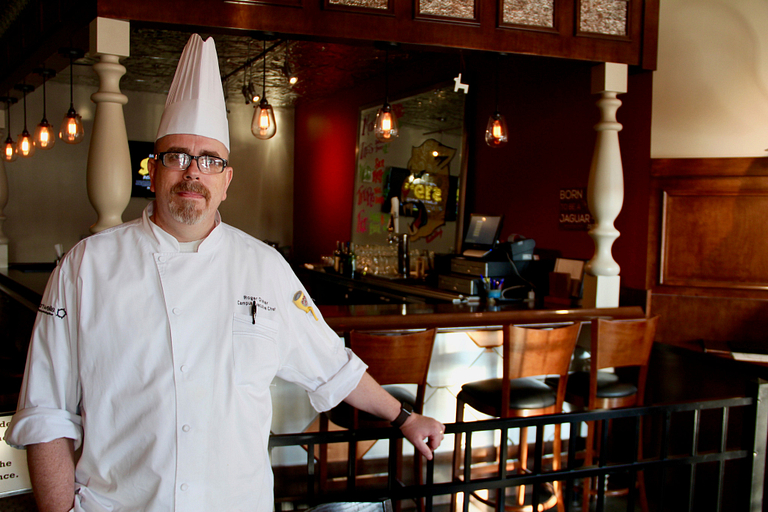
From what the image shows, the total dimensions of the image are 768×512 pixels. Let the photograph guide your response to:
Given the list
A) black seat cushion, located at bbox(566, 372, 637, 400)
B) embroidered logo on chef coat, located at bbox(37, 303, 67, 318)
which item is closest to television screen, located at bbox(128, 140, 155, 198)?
black seat cushion, located at bbox(566, 372, 637, 400)

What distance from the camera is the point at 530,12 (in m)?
3.54

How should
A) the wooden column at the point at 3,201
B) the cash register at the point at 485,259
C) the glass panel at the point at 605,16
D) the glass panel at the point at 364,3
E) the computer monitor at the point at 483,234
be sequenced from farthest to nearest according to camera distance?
1. the wooden column at the point at 3,201
2. the computer monitor at the point at 483,234
3. the cash register at the point at 485,259
4. the glass panel at the point at 605,16
5. the glass panel at the point at 364,3

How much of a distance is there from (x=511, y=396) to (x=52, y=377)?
2.11 meters

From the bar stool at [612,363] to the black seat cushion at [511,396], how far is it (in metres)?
0.22

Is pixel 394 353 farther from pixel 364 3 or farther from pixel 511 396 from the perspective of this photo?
pixel 364 3

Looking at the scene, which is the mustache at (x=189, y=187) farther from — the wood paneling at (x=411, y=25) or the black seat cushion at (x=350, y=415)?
the wood paneling at (x=411, y=25)

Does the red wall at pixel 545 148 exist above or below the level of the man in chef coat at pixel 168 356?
above

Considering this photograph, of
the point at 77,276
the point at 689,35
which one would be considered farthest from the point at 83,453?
the point at 689,35

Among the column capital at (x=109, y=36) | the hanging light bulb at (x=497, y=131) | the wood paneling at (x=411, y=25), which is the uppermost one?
the wood paneling at (x=411, y=25)

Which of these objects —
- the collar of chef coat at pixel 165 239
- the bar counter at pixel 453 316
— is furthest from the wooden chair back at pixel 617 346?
the collar of chef coat at pixel 165 239

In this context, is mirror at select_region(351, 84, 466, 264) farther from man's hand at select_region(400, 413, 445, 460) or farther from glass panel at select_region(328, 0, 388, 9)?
man's hand at select_region(400, 413, 445, 460)

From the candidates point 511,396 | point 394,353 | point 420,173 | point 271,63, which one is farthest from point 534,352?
point 271,63

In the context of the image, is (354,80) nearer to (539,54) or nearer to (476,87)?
(476,87)

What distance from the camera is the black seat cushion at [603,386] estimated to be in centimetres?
308
